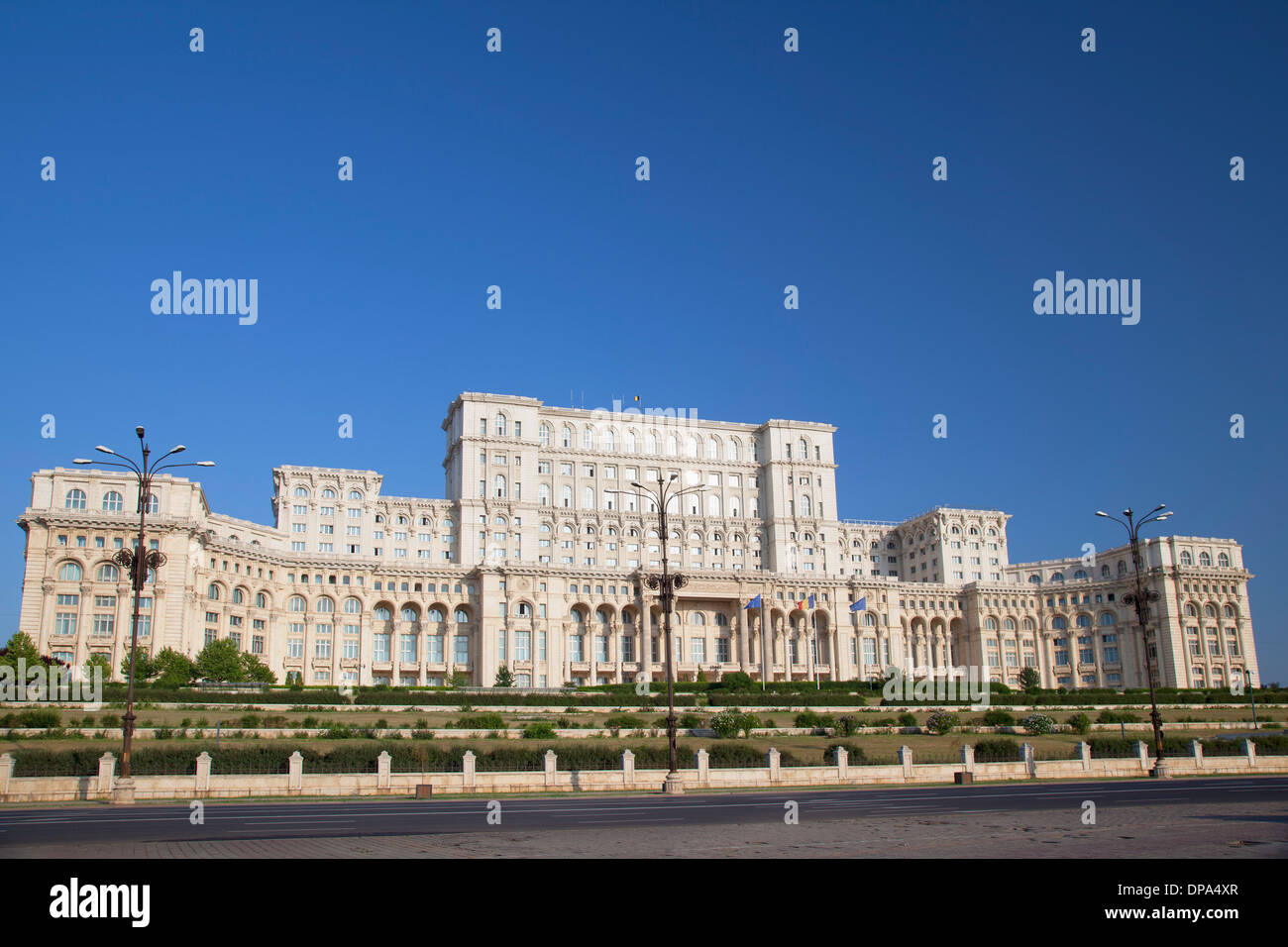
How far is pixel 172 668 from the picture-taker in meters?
71.7

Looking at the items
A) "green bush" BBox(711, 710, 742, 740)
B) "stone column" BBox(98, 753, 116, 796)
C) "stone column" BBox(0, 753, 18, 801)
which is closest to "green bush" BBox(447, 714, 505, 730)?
"green bush" BBox(711, 710, 742, 740)

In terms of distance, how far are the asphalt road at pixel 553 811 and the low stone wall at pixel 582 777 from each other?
6.65 feet

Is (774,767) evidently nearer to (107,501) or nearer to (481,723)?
(481,723)

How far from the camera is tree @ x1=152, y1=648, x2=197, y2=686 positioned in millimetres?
70188

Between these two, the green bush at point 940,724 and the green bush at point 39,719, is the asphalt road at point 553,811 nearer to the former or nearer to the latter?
the green bush at point 39,719

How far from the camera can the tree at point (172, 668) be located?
70.2 metres

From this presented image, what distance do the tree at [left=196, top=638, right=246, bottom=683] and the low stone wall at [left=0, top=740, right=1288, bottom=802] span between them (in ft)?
148

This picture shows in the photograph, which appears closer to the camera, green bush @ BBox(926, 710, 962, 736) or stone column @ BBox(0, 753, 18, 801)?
stone column @ BBox(0, 753, 18, 801)

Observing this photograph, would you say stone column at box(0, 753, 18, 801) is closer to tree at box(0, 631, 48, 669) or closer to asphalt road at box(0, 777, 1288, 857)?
asphalt road at box(0, 777, 1288, 857)

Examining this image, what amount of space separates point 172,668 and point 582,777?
160 feet

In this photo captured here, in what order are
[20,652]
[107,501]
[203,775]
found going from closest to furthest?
1. [203,775]
2. [20,652]
3. [107,501]

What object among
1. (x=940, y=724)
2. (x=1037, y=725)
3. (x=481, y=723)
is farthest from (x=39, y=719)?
(x=1037, y=725)

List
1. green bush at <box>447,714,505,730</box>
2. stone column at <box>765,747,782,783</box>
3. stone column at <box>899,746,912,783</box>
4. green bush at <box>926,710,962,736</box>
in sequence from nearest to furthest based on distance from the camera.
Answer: stone column at <box>765,747,782,783</box>
stone column at <box>899,746,912,783</box>
green bush at <box>447,714,505,730</box>
green bush at <box>926,710,962,736</box>
